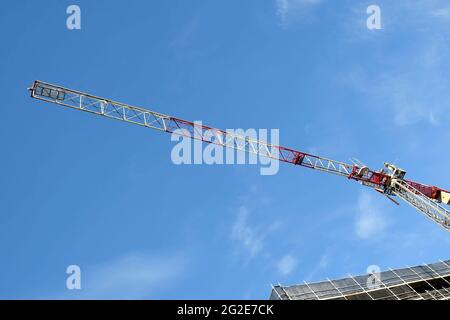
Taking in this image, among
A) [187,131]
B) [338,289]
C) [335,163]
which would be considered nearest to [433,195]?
[335,163]

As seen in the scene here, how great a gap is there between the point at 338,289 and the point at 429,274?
10.0 metres

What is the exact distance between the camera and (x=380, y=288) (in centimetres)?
4181

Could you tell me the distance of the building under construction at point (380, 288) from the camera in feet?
134

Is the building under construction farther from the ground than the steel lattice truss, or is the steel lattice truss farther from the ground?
the steel lattice truss

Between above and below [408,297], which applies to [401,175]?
above

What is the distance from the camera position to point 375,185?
6128 cm

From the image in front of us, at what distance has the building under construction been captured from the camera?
134 feet

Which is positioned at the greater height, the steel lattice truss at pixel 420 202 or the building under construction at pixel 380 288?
the steel lattice truss at pixel 420 202

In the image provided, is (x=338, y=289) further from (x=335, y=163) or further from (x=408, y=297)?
(x=335, y=163)
